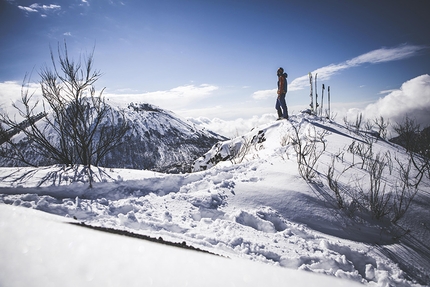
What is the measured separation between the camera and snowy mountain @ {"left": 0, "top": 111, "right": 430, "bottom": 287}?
586 mm

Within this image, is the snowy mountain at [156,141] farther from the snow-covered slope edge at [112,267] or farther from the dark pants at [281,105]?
the snow-covered slope edge at [112,267]

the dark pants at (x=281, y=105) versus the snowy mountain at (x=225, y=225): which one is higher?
the dark pants at (x=281, y=105)

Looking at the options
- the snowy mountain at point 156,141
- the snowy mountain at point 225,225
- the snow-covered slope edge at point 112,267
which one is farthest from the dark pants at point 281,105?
the snowy mountain at point 156,141

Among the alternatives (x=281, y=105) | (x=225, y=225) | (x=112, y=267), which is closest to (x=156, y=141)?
(x=281, y=105)

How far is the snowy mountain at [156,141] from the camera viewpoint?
303 ft

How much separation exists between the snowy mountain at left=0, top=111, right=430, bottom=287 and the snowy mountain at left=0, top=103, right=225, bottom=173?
7864 cm

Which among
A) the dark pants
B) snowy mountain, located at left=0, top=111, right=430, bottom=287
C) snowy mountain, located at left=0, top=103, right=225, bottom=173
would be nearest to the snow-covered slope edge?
snowy mountain, located at left=0, top=111, right=430, bottom=287

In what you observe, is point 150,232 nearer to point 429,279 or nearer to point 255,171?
point 255,171

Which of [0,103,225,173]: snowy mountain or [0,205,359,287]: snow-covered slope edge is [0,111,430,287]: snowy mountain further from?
[0,103,225,173]: snowy mountain

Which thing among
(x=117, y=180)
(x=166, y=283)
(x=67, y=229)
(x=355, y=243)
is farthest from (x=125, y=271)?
(x=117, y=180)

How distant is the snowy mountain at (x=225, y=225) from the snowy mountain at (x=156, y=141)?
78641 mm

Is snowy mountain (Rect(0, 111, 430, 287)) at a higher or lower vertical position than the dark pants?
lower

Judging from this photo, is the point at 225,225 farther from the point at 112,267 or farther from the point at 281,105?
the point at 281,105

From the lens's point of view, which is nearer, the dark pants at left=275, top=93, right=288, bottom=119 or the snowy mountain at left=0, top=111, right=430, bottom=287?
Answer: the snowy mountain at left=0, top=111, right=430, bottom=287
